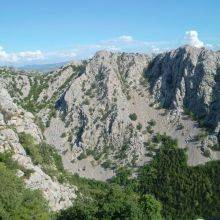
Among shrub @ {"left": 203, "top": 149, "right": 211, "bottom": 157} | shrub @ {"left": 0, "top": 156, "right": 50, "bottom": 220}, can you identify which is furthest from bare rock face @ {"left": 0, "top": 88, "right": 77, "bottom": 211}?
shrub @ {"left": 203, "top": 149, "right": 211, "bottom": 157}

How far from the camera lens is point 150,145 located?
165 metres

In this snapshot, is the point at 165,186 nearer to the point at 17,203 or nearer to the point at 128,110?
the point at 128,110

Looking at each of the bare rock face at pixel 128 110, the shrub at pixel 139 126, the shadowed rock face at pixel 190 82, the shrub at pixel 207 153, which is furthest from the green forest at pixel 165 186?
the shadowed rock face at pixel 190 82

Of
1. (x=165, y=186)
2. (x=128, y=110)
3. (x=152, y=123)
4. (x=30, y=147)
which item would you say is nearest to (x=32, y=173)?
(x=30, y=147)

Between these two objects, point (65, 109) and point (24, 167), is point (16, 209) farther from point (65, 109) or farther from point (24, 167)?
point (65, 109)

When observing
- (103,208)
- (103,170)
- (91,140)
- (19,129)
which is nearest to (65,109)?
(91,140)

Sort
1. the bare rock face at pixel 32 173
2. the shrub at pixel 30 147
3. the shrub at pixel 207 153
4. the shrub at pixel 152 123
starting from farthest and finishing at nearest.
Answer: the shrub at pixel 152 123 → the shrub at pixel 207 153 → the shrub at pixel 30 147 → the bare rock face at pixel 32 173

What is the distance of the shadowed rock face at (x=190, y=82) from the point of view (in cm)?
17212

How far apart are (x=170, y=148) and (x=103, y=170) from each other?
2329cm

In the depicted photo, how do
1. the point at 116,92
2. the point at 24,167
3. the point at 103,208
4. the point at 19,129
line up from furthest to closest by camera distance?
the point at 116,92
the point at 19,129
the point at 24,167
the point at 103,208

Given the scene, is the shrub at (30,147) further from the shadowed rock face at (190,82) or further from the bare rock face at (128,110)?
the shadowed rock face at (190,82)

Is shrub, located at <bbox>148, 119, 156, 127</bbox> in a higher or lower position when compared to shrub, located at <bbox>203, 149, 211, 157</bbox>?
higher

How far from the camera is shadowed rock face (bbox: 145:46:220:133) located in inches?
6777

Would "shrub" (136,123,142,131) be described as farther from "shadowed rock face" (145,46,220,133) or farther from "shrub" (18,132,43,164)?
"shrub" (18,132,43,164)
